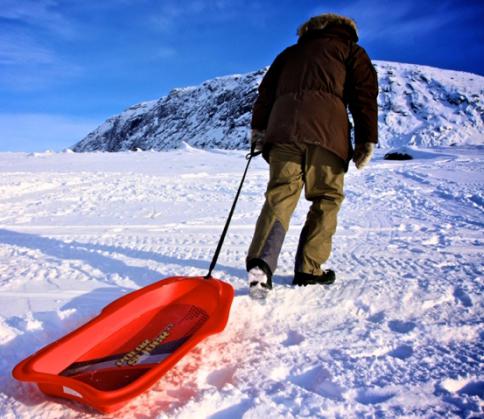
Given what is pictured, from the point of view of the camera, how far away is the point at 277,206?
240 centimetres

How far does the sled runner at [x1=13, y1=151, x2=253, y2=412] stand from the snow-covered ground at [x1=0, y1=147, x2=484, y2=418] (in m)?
0.12

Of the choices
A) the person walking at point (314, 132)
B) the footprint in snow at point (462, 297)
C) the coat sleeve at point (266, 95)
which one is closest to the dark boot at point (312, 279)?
the person walking at point (314, 132)

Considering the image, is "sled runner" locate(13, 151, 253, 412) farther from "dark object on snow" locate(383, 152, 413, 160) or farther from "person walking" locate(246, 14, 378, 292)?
"dark object on snow" locate(383, 152, 413, 160)

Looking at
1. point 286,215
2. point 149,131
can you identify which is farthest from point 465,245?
point 149,131

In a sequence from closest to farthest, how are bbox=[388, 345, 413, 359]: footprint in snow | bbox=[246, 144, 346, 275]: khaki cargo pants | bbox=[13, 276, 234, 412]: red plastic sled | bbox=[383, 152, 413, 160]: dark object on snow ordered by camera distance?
1. bbox=[13, 276, 234, 412]: red plastic sled
2. bbox=[388, 345, 413, 359]: footprint in snow
3. bbox=[246, 144, 346, 275]: khaki cargo pants
4. bbox=[383, 152, 413, 160]: dark object on snow

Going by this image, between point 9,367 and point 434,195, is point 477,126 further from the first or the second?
point 9,367

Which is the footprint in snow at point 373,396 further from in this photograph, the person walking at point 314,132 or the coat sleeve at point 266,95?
the coat sleeve at point 266,95

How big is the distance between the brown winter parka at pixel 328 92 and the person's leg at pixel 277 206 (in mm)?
114

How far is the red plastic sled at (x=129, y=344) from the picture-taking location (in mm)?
1354

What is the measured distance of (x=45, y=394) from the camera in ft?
4.77

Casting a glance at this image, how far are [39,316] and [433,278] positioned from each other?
2518 millimetres

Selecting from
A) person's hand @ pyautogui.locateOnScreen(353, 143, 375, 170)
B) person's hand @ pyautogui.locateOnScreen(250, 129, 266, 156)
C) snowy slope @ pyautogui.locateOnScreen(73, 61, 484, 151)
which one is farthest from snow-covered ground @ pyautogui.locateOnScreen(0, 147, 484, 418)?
snowy slope @ pyautogui.locateOnScreen(73, 61, 484, 151)

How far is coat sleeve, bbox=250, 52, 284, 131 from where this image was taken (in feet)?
8.55

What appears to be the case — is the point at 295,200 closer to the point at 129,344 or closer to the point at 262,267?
the point at 262,267
